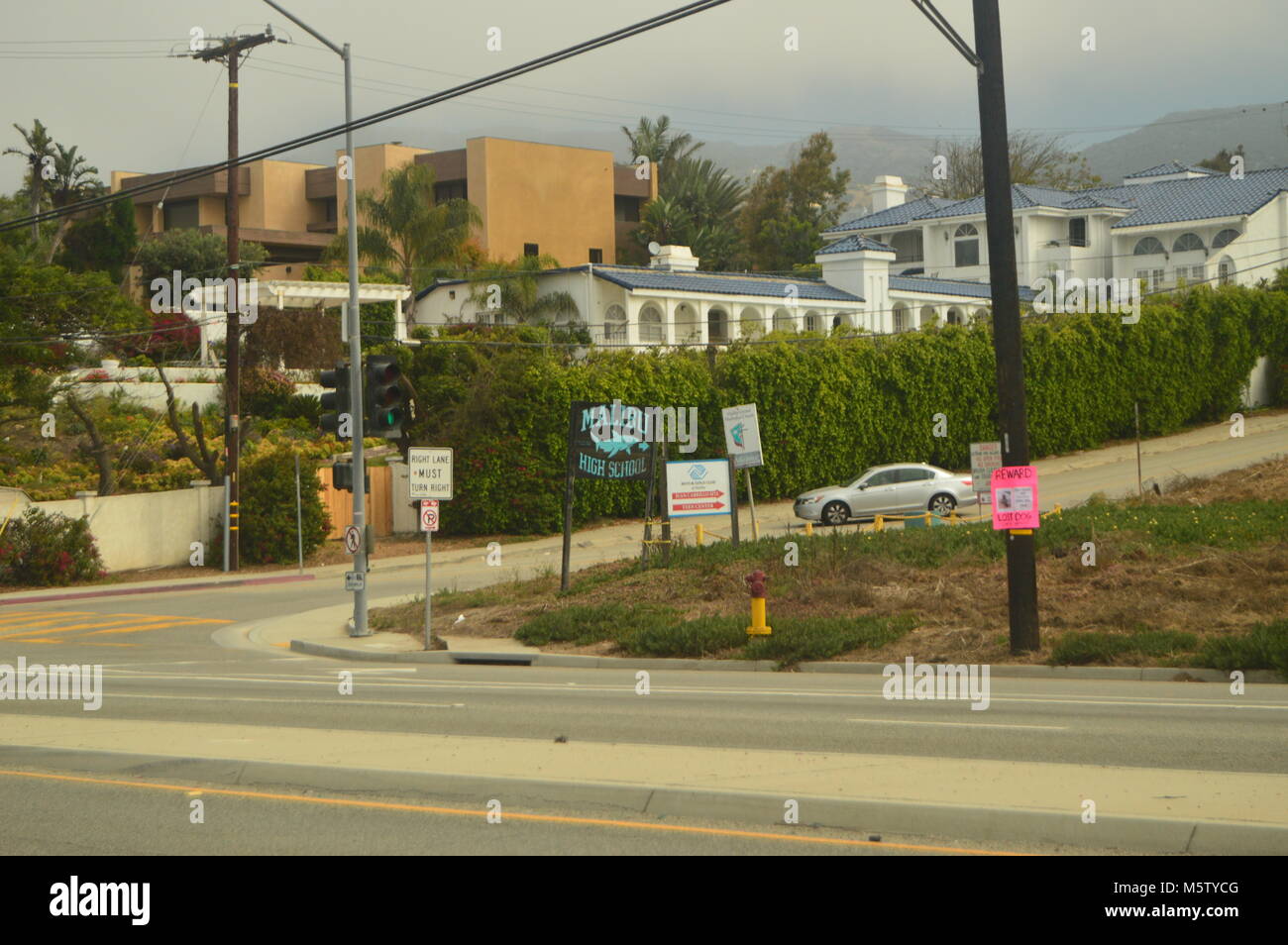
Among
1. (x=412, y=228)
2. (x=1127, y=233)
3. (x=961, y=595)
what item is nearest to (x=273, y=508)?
(x=961, y=595)

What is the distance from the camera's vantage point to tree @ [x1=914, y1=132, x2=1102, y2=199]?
96.7m

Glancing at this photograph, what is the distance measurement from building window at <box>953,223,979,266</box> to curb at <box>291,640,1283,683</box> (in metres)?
53.8

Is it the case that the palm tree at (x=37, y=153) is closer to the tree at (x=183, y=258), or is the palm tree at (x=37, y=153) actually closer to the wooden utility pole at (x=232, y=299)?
the tree at (x=183, y=258)

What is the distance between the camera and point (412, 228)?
198 ft

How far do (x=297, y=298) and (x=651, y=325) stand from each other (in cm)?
1427

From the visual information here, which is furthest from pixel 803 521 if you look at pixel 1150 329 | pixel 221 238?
pixel 221 238

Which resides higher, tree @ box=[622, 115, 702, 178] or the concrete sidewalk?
tree @ box=[622, 115, 702, 178]

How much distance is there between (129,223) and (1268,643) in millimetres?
68378

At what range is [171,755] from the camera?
34.3 feet

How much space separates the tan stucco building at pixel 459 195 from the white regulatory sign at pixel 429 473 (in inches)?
2093

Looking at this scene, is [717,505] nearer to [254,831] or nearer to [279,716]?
[279,716]

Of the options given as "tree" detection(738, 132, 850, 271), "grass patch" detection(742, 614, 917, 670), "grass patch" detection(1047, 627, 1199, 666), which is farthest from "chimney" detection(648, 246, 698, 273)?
"grass patch" detection(1047, 627, 1199, 666)

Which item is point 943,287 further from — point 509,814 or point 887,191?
point 509,814

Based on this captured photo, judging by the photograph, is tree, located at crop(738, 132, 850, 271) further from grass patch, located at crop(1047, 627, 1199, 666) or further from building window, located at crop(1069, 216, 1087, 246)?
grass patch, located at crop(1047, 627, 1199, 666)
